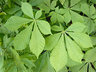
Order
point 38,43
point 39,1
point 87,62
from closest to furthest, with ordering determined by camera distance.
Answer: point 38,43
point 39,1
point 87,62

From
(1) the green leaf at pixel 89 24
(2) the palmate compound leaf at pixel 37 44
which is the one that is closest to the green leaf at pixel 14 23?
(2) the palmate compound leaf at pixel 37 44

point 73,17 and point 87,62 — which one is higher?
point 73,17

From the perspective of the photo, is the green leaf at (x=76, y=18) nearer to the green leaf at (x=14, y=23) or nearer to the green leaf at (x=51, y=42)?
the green leaf at (x=51, y=42)

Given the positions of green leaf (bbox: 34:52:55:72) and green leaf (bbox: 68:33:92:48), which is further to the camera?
green leaf (bbox: 34:52:55:72)

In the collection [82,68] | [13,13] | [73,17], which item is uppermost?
[13,13]

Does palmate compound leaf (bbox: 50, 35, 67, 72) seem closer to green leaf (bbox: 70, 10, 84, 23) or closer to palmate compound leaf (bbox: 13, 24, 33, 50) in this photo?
palmate compound leaf (bbox: 13, 24, 33, 50)

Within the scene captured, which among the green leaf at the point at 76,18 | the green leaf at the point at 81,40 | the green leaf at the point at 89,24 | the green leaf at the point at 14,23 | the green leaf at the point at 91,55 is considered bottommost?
the green leaf at the point at 91,55

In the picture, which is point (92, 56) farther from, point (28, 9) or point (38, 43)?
point (28, 9)

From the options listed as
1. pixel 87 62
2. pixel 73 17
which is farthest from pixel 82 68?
pixel 73 17

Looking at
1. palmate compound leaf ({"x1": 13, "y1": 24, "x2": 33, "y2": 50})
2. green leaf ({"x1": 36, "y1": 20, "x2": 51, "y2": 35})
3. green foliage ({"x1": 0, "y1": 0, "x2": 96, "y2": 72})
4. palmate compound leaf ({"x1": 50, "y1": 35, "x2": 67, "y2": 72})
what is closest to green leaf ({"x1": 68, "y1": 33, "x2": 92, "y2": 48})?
green foliage ({"x1": 0, "y1": 0, "x2": 96, "y2": 72})

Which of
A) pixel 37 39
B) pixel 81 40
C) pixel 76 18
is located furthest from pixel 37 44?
pixel 76 18

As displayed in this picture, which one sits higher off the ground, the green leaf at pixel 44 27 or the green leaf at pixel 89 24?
the green leaf at pixel 44 27
